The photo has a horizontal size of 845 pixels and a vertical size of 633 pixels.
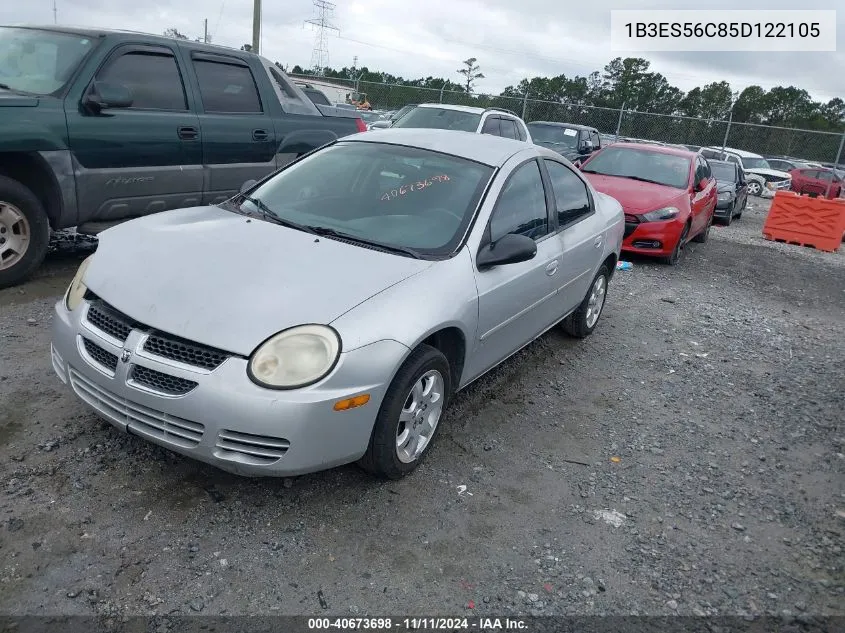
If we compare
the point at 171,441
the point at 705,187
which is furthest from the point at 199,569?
the point at 705,187

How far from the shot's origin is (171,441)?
107 inches

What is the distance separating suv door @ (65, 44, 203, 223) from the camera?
520 centimetres

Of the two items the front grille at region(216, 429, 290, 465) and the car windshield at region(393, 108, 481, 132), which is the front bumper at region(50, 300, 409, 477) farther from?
the car windshield at region(393, 108, 481, 132)

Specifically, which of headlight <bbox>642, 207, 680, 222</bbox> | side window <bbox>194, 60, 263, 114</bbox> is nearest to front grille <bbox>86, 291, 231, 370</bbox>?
side window <bbox>194, 60, 263, 114</bbox>

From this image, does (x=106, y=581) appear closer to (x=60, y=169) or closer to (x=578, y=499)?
(x=578, y=499)

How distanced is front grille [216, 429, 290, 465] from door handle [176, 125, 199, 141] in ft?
13.2

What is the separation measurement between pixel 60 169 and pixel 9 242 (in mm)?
681

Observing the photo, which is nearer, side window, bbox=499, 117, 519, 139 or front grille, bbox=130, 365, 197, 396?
front grille, bbox=130, 365, 197, 396

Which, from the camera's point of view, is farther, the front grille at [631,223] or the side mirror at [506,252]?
the front grille at [631,223]

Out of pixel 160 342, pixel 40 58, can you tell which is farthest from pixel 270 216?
pixel 40 58

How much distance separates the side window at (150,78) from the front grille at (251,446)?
3888 mm

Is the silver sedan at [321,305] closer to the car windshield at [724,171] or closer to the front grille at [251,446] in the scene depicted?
the front grille at [251,446]

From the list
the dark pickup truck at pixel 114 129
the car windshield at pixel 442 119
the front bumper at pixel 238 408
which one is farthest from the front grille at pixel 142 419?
the car windshield at pixel 442 119

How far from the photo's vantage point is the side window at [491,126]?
10.4 m
